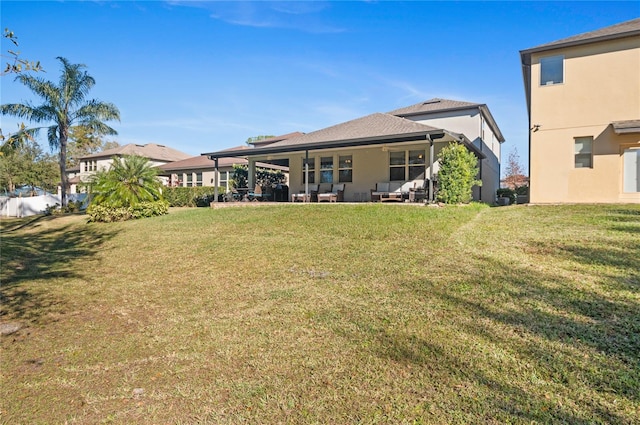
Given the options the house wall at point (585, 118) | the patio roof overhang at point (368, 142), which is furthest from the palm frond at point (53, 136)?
the house wall at point (585, 118)

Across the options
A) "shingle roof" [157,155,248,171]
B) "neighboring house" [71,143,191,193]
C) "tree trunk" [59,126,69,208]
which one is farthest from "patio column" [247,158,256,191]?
"neighboring house" [71,143,191,193]

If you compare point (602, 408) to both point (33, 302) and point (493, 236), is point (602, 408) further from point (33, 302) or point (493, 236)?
point (33, 302)

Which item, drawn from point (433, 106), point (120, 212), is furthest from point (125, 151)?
point (433, 106)

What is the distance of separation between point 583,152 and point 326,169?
10.6 meters

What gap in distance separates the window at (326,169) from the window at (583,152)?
401 inches

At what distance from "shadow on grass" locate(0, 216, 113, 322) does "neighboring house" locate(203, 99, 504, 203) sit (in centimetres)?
749

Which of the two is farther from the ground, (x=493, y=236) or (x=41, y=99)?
(x=41, y=99)

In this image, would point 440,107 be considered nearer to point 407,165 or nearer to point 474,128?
point 474,128

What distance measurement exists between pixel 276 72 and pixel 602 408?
17354mm

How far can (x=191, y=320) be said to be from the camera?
4.64 metres

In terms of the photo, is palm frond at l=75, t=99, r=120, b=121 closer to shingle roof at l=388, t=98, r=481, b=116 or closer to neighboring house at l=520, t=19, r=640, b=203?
shingle roof at l=388, t=98, r=481, b=116

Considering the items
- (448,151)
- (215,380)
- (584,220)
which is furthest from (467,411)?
(448,151)

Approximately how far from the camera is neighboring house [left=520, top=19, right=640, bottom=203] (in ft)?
40.3

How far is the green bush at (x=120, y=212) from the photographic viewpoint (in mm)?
14922
